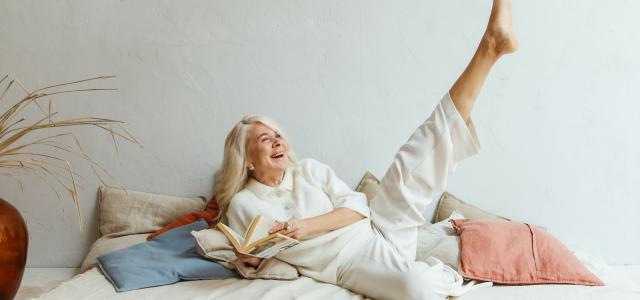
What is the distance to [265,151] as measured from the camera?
2.69m

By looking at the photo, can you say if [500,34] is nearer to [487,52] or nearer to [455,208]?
[487,52]

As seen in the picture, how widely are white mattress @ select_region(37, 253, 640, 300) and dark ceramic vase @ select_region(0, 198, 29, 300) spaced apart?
19cm

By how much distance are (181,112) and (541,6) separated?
1.87 m

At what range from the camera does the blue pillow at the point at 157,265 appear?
2.42 m

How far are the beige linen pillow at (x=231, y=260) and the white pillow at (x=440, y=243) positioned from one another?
0.58m

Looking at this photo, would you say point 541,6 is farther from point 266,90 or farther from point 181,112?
point 181,112

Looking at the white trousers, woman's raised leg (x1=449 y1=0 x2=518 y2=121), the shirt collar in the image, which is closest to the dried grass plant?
the shirt collar

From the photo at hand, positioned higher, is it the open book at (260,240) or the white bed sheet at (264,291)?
the open book at (260,240)

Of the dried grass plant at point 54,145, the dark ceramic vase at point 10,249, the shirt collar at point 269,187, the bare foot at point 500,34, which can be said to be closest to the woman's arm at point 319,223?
the shirt collar at point 269,187

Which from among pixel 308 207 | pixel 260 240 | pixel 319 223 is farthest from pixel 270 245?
pixel 308 207

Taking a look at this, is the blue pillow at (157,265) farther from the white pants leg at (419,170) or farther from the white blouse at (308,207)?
the white pants leg at (419,170)

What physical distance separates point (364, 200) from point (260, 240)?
0.69 m

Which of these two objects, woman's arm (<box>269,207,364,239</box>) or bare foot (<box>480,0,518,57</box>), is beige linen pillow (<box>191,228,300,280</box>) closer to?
woman's arm (<box>269,207,364,239</box>)

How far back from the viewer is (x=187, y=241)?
276cm
